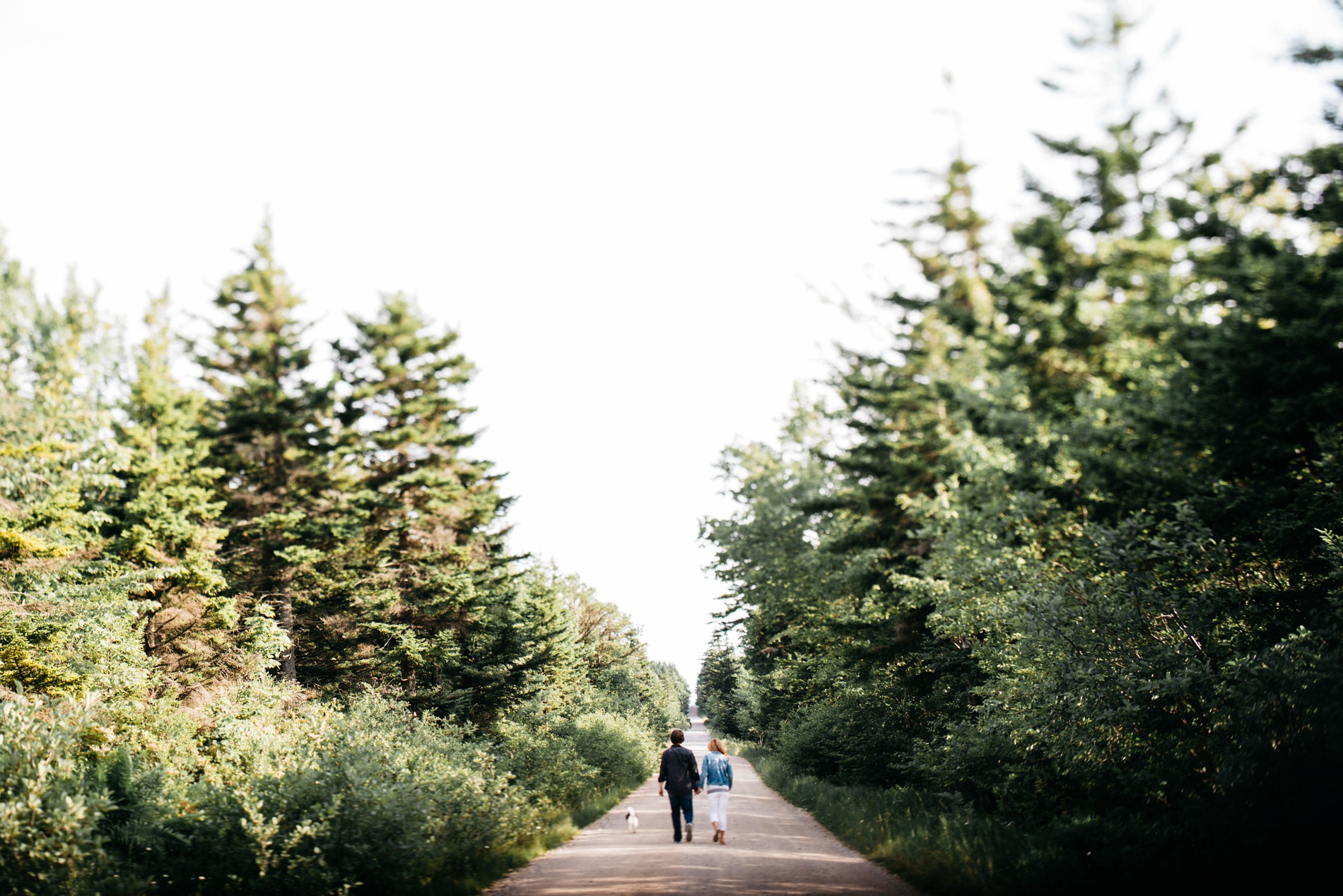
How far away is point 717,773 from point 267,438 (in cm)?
1833

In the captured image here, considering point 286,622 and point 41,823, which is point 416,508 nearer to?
point 286,622

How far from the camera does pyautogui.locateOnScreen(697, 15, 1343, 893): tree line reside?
25.3 ft

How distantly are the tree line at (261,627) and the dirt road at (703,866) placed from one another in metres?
1.01

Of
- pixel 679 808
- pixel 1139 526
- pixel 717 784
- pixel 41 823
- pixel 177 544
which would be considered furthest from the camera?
pixel 177 544

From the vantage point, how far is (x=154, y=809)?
13359 millimetres

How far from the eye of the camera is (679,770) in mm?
13281

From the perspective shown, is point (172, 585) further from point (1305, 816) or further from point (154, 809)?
point (1305, 816)

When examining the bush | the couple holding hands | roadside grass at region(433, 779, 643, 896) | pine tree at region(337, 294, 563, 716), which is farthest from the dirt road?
pine tree at region(337, 294, 563, 716)

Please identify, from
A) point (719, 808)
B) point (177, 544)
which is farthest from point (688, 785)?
point (177, 544)

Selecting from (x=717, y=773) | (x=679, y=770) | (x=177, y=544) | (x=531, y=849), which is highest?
(x=177, y=544)

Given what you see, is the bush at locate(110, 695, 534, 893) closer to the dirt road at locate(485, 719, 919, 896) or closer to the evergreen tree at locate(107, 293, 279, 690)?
the dirt road at locate(485, 719, 919, 896)

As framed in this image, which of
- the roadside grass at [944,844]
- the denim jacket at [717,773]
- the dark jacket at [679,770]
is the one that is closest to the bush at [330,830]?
the dark jacket at [679,770]

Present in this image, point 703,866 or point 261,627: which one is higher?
point 261,627

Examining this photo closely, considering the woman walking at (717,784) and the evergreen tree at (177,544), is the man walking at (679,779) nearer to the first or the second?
the woman walking at (717,784)
